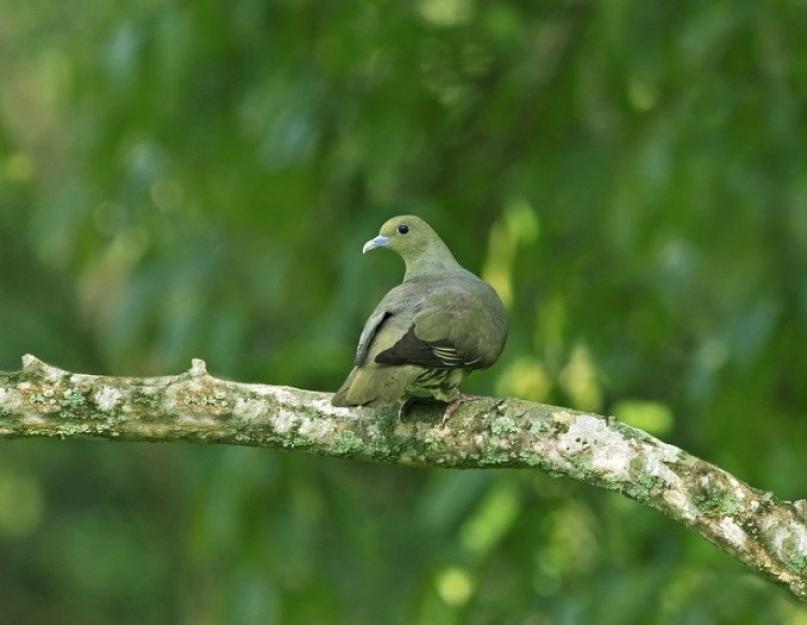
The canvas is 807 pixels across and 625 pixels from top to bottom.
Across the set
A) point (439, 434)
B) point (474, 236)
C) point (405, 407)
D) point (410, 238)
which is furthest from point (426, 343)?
point (474, 236)

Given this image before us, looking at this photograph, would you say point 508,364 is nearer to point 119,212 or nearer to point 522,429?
point 119,212

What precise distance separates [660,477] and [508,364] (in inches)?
98.9

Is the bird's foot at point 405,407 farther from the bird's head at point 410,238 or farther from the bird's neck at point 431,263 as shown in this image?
the bird's head at point 410,238

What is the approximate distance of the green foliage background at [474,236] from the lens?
5.52 meters

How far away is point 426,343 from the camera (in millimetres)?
3930

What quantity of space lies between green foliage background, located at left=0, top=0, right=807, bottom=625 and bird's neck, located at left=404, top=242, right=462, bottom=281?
893mm

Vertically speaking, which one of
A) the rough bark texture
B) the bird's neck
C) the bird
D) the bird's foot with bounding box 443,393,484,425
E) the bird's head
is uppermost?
the bird's head

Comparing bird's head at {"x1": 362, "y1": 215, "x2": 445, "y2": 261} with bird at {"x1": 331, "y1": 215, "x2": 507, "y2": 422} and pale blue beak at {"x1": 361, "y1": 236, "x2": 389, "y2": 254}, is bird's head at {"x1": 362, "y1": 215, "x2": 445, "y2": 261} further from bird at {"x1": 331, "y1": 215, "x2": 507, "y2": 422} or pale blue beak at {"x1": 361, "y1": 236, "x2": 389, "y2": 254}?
bird at {"x1": 331, "y1": 215, "x2": 507, "y2": 422}

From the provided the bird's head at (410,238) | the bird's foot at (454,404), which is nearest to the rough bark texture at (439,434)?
the bird's foot at (454,404)

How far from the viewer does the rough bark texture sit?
3553mm

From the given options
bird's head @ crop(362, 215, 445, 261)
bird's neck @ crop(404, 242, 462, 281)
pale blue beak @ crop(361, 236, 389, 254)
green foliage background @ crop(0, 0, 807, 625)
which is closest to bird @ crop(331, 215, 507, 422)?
bird's neck @ crop(404, 242, 462, 281)

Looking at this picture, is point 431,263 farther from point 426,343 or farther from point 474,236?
point 474,236

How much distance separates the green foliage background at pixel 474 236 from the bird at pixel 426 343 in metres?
1.32

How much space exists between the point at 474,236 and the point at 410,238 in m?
1.66
